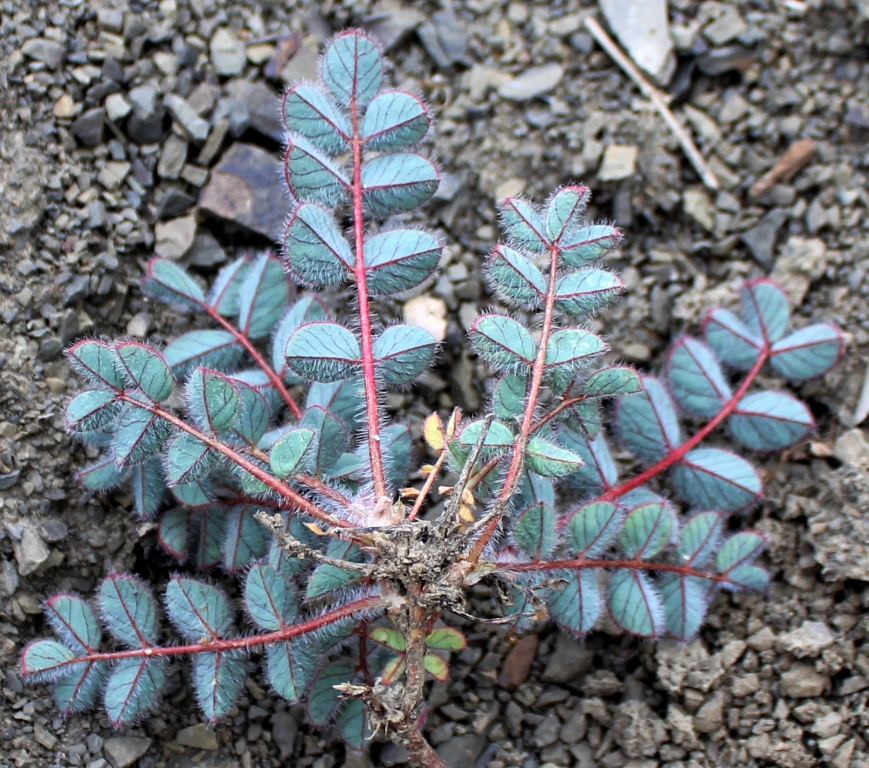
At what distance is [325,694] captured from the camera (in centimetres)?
202

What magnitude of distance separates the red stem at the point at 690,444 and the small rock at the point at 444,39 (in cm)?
127

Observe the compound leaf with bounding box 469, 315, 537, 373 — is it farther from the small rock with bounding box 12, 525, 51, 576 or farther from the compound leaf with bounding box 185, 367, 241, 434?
the small rock with bounding box 12, 525, 51, 576

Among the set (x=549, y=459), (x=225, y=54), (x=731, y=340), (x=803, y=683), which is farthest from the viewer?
(x=225, y=54)

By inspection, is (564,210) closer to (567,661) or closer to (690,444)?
(690,444)

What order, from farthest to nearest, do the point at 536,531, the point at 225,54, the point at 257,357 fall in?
the point at 225,54 < the point at 257,357 < the point at 536,531

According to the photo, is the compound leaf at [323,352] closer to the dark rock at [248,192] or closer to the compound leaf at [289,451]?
the compound leaf at [289,451]

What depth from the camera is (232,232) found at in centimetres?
259

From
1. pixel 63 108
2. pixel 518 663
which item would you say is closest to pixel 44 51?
pixel 63 108

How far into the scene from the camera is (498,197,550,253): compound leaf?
6.75 ft

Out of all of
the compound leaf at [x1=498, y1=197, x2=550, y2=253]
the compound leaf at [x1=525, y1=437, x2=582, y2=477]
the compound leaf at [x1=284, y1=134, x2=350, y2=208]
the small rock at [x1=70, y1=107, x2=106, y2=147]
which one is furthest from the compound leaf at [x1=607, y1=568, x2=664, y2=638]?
the small rock at [x1=70, y1=107, x2=106, y2=147]

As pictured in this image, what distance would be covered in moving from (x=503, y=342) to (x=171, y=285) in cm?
86

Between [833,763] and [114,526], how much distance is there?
1.73 metres

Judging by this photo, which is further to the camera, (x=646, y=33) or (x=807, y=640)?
(x=646, y=33)

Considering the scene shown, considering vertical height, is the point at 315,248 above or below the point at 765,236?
above
